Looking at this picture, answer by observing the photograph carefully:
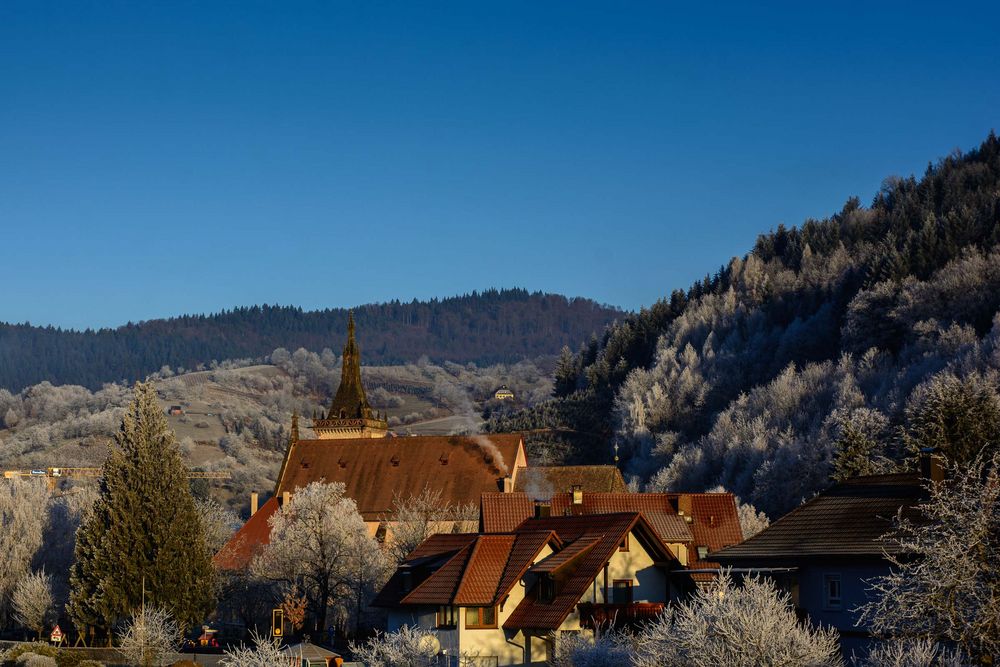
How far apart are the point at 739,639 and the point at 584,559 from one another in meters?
19.9

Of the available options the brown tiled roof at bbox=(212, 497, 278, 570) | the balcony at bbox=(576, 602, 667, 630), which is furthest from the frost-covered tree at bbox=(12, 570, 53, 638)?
the balcony at bbox=(576, 602, 667, 630)

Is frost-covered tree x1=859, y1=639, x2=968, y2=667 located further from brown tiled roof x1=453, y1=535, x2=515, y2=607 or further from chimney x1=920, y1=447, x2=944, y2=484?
brown tiled roof x1=453, y1=535, x2=515, y2=607

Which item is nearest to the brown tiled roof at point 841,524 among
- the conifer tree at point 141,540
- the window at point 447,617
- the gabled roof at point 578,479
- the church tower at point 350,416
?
the window at point 447,617

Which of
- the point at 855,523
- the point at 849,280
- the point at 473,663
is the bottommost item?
the point at 473,663

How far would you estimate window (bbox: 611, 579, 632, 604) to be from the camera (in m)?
49.4

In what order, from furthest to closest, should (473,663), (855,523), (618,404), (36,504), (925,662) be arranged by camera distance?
(618,404), (36,504), (473,663), (855,523), (925,662)

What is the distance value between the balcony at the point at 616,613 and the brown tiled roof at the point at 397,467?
52.9m

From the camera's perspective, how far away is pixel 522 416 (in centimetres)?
17512

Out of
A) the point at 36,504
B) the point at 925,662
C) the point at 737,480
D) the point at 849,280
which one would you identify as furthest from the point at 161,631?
the point at 849,280

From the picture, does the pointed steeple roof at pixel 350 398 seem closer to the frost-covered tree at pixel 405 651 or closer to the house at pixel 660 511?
the house at pixel 660 511

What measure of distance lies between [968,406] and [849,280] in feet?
301

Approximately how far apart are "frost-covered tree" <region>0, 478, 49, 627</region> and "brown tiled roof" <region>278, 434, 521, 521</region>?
852 inches

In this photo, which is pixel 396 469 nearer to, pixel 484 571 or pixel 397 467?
pixel 397 467

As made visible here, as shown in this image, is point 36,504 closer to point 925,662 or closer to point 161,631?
point 161,631
